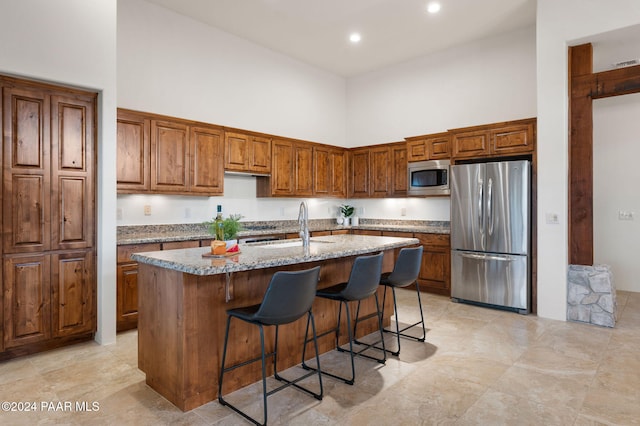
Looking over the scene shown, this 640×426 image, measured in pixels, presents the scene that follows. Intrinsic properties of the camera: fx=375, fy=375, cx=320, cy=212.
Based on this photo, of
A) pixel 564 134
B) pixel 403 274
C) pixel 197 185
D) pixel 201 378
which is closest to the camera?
pixel 201 378

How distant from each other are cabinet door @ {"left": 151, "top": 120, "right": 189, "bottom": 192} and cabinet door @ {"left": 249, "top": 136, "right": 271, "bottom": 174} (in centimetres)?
100

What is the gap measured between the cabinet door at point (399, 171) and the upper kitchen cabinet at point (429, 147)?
274 millimetres

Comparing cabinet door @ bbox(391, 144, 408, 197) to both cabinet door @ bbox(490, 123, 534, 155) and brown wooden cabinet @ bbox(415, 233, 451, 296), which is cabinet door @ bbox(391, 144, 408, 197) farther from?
cabinet door @ bbox(490, 123, 534, 155)

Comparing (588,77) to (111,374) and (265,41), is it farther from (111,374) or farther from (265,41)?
(111,374)

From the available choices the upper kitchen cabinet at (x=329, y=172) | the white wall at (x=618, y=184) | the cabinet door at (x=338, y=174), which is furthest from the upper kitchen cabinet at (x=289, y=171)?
the white wall at (x=618, y=184)

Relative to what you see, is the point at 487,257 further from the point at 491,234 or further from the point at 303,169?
the point at 303,169

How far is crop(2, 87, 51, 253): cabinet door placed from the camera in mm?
3059

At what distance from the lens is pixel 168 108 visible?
4758 mm

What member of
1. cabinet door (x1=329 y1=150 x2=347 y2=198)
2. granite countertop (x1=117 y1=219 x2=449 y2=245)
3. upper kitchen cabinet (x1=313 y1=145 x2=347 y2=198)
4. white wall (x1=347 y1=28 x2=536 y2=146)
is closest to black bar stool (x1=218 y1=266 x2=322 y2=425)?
granite countertop (x1=117 y1=219 x2=449 y2=245)

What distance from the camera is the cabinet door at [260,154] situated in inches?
211

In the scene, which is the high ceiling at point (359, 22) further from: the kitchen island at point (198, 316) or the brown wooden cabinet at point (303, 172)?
the kitchen island at point (198, 316)

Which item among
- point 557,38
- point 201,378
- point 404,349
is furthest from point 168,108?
point 557,38

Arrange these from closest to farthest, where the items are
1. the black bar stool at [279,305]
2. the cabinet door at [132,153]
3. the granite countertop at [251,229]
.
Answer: the black bar stool at [279,305] → the cabinet door at [132,153] → the granite countertop at [251,229]

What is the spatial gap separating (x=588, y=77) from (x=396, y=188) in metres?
2.90
